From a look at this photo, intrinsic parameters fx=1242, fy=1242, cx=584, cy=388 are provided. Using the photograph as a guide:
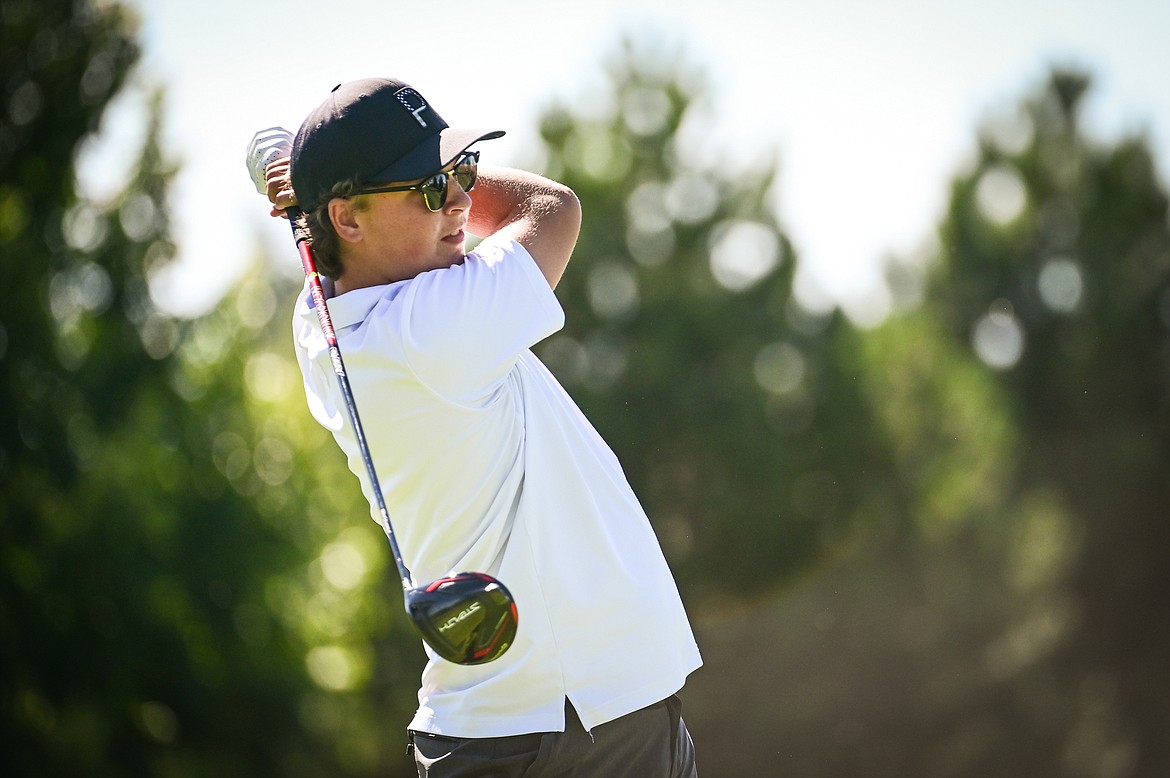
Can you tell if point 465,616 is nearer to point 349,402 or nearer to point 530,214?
point 349,402

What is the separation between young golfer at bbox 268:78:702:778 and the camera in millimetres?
Answer: 1964

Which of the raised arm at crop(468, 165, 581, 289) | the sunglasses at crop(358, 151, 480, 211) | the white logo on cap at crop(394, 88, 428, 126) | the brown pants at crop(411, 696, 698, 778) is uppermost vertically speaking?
the white logo on cap at crop(394, 88, 428, 126)

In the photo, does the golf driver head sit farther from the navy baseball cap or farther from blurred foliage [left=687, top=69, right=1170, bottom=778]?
blurred foliage [left=687, top=69, right=1170, bottom=778]

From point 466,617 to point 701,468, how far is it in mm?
11748

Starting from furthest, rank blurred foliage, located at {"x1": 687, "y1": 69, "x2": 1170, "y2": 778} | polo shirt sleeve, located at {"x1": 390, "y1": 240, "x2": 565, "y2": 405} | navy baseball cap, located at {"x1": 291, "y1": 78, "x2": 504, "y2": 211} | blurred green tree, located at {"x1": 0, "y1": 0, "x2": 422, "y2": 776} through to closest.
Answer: blurred foliage, located at {"x1": 687, "y1": 69, "x2": 1170, "y2": 778} < blurred green tree, located at {"x1": 0, "y1": 0, "x2": 422, "y2": 776} < navy baseball cap, located at {"x1": 291, "y1": 78, "x2": 504, "y2": 211} < polo shirt sleeve, located at {"x1": 390, "y1": 240, "x2": 565, "y2": 405}

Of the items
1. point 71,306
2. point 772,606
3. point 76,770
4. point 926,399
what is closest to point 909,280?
point 926,399

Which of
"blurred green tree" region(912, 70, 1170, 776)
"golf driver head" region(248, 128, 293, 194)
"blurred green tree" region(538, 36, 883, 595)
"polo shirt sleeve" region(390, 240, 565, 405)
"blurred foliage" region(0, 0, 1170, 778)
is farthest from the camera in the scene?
"blurred green tree" region(912, 70, 1170, 776)

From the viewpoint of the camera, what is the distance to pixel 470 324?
1.94m

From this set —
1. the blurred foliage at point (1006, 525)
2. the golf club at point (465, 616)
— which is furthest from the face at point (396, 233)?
the blurred foliage at point (1006, 525)

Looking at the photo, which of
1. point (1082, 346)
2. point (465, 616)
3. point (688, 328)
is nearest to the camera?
point (465, 616)

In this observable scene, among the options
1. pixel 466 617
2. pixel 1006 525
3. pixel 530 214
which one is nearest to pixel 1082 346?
pixel 1006 525

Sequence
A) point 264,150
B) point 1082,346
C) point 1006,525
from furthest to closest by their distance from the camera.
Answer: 1. point 1082,346
2. point 1006,525
3. point 264,150

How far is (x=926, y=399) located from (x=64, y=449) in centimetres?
924

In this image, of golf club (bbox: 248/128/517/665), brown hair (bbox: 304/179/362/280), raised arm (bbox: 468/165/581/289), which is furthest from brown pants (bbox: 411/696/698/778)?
brown hair (bbox: 304/179/362/280)
